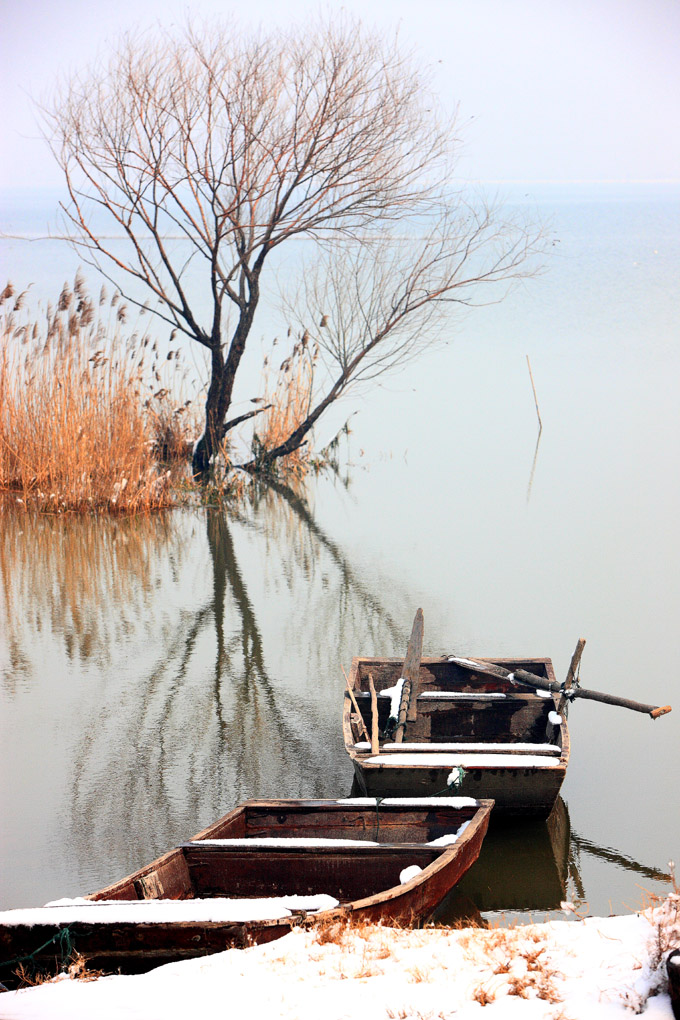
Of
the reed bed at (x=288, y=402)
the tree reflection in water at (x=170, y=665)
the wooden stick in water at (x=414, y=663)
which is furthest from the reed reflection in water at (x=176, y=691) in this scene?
the reed bed at (x=288, y=402)

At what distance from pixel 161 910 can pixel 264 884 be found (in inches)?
33.5

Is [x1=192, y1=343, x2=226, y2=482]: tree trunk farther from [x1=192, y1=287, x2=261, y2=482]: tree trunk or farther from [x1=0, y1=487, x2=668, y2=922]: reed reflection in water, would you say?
[x1=0, y1=487, x2=668, y2=922]: reed reflection in water

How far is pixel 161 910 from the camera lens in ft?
14.2

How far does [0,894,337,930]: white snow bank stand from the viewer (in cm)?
425

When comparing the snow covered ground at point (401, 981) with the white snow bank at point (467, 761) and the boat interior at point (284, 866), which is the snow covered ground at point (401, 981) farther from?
the white snow bank at point (467, 761)

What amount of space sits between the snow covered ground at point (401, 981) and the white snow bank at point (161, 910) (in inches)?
5.7

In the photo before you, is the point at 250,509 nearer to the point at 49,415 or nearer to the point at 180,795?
the point at 49,415

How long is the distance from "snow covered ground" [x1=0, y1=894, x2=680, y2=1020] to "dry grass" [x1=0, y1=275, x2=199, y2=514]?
939 cm

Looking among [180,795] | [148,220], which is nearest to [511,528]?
[148,220]

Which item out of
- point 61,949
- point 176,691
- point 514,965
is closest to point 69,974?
point 61,949

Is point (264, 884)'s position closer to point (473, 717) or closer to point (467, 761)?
point (467, 761)

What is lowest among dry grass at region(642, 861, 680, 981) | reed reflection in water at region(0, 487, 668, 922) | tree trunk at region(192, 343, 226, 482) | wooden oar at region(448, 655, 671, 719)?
reed reflection in water at region(0, 487, 668, 922)

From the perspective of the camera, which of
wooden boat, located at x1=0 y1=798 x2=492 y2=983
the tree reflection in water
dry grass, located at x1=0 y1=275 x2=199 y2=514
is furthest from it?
dry grass, located at x1=0 y1=275 x2=199 y2=514

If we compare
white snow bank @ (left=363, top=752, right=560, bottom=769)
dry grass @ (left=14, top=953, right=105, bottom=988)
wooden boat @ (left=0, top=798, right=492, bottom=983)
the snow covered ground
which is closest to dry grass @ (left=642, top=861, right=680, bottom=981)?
the snow covered ground
